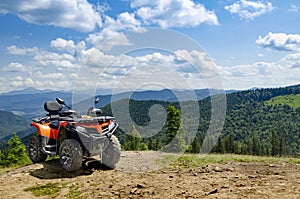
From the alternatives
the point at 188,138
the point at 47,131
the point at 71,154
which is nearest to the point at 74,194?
the point at 71,154

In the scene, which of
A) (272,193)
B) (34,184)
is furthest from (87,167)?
(272,193)

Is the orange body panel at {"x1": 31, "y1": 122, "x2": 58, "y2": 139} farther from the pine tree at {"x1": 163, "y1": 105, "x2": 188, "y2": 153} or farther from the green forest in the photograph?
the pine tree at {"x1": 163, "y1": 105, "x2": 188, "y2": 153}

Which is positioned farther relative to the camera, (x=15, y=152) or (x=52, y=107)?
(x=15, y=152)

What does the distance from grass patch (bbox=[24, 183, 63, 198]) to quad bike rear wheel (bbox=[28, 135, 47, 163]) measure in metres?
3.54

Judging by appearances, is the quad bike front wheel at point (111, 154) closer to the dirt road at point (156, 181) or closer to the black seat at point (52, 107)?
the dirt road at point (156, 181)

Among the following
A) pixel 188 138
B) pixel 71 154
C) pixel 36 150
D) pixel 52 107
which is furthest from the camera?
pixel 188 138

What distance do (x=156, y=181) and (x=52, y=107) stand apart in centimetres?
627

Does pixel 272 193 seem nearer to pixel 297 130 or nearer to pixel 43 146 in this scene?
pixel 43 146

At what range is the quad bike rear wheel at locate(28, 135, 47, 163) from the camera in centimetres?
1316

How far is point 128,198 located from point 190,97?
685cm

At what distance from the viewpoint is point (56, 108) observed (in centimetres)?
1352

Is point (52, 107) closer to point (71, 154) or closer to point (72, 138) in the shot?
point (72, 138)

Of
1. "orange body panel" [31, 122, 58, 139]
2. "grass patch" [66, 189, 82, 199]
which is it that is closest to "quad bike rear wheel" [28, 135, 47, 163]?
"orange body panel" [31, 122, 58, 139]

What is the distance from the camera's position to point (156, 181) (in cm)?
980
